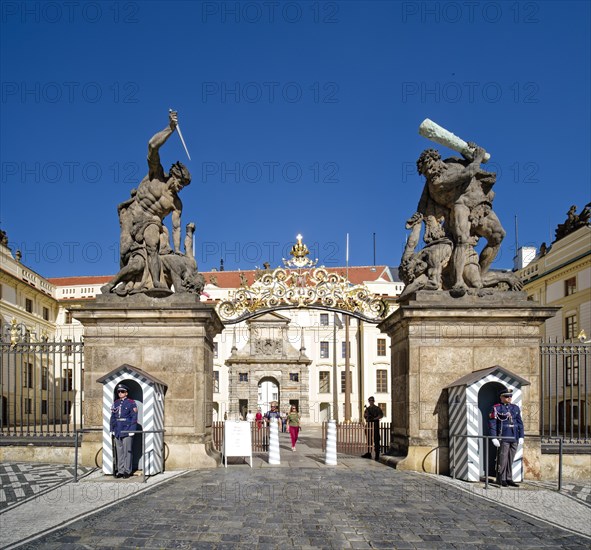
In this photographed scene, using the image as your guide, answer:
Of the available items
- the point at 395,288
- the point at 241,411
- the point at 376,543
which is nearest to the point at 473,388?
the point at 376,543

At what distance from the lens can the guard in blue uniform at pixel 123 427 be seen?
1154 centimetres

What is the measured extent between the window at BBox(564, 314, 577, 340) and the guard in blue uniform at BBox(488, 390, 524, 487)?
977 inches

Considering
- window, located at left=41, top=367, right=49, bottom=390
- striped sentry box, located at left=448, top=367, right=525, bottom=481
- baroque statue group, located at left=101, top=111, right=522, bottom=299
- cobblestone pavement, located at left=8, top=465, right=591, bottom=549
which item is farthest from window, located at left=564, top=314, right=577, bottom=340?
cobblestone pavement, located at left=8, top=465, right=591, bottom=549

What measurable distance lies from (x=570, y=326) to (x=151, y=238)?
27049 millimetres

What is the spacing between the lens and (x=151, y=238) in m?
13.6

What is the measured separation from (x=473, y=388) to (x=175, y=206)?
6.75m

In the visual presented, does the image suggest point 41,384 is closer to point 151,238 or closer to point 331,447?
point 151,238

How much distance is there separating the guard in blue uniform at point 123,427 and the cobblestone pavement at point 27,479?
A: 91cm

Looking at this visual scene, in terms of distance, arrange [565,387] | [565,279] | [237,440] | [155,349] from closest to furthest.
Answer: [155,349]
[237,440]
[565,387]
[565,279]

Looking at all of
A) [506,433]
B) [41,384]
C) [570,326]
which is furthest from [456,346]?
[570,326]

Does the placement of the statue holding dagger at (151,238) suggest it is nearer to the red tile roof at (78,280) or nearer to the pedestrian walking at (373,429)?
the pedestrian walking at (373,429)

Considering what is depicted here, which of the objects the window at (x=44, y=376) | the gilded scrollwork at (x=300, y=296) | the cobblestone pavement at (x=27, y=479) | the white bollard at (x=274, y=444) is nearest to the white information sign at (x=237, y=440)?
the white bollard at (x=274, y=444)

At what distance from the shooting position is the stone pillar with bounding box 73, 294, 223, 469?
13.1m

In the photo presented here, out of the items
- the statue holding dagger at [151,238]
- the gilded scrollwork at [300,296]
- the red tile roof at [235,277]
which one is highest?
the red tile roof at [235,277]
